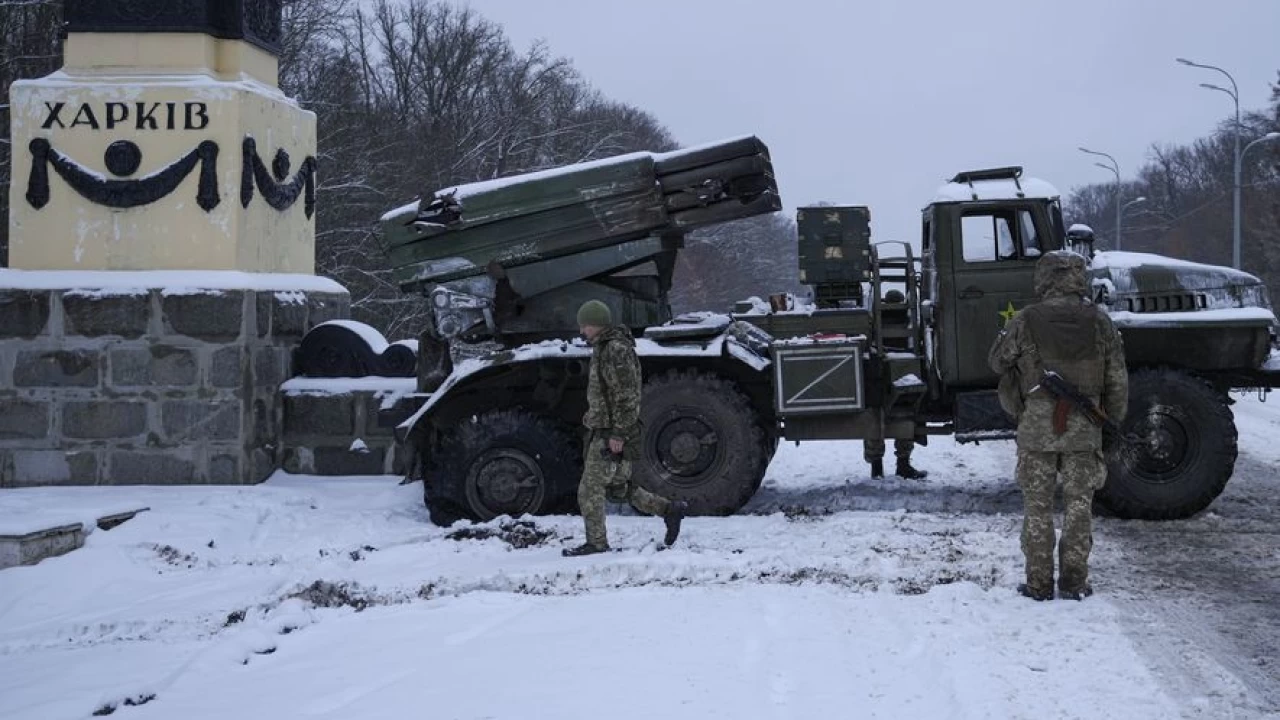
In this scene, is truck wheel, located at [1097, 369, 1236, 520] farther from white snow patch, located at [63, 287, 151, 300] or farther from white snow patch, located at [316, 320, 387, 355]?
white snow patch, located at [63, 287, 151, 300]

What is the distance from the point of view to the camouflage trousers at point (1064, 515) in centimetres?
645

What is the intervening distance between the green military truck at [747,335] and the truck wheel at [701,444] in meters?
0.01

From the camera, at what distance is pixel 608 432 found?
7.77m

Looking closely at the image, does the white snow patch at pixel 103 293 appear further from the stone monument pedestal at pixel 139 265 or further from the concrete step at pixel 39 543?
the concrete step at pixel 39 543

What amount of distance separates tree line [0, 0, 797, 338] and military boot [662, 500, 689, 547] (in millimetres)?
15625

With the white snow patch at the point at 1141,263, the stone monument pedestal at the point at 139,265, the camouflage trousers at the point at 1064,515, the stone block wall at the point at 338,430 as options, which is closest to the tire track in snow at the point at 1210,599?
the camouflage trousers at the point at 1064,515

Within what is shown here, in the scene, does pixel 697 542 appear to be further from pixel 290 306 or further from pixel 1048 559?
pixel 290 306

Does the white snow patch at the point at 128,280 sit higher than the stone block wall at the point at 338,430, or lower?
higher

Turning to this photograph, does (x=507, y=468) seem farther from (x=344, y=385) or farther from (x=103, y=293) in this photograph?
(x=103, y=293)

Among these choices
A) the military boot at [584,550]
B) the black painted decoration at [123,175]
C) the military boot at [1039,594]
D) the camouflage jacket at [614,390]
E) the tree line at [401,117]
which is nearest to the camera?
the military boot at [1039,594]

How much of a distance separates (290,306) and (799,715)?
23.1 ft

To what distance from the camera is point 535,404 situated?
9.34m

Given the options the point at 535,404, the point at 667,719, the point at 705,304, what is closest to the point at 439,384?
the point at 535,404

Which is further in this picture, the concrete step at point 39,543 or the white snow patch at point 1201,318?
the white snow patch at point 1201,318
